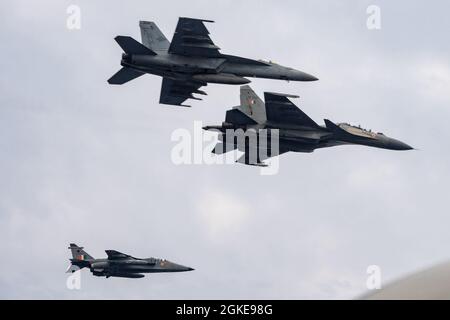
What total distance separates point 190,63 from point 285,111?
1162 cm

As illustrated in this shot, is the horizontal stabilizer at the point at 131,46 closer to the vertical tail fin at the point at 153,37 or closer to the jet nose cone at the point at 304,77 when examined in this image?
the vertical tail fin at the point at 153,37

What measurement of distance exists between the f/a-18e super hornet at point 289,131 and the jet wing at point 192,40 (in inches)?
321

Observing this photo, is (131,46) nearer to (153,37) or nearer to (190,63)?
(190,63)

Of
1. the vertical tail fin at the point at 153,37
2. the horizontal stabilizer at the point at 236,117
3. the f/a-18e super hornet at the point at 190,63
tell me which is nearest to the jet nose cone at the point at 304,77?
the f/a-18e super hornet at the point at 190,63

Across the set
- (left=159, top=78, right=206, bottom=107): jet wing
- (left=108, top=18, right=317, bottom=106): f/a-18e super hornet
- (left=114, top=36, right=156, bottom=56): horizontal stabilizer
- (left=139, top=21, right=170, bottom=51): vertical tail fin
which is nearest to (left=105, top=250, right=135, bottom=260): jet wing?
(left=159, top=78, right=206, bottom=107): jet wing

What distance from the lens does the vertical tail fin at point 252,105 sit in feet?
330

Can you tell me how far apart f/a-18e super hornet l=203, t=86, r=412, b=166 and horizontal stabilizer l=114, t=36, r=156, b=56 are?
38.7 ft

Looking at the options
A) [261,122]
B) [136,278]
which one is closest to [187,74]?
[261,122]

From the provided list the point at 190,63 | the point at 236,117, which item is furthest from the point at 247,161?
the point at 190,63

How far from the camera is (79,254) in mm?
147250
